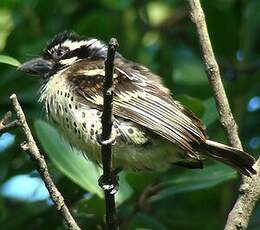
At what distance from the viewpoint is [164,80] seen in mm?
5340

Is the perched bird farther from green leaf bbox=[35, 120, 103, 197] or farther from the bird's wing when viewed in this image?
green leaf bbox=[35, 120, 103, 197]

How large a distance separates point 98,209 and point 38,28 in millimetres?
1839

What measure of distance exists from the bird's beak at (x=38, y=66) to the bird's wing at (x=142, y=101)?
25 cm

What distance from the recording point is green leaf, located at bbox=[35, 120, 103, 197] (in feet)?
15.1

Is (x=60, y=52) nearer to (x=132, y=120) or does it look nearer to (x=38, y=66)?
(x=38, y=66)

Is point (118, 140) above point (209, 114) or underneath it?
underneath

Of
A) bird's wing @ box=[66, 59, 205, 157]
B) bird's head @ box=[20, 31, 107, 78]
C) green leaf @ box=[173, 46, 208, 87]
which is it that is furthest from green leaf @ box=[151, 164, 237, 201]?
green leaf @ box=[173, 46, 208, 87]

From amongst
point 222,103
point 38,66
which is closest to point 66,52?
point 38,66

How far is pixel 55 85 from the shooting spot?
4625 millimetres

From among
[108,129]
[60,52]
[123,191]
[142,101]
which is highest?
[60,52]

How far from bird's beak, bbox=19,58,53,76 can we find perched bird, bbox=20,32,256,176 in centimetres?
19

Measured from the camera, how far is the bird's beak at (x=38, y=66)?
4.85 meters

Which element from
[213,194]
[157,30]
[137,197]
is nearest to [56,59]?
[137,197]

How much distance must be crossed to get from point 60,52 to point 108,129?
5.04 feet
